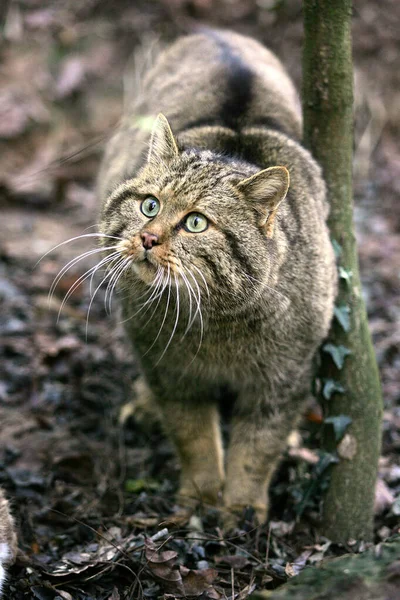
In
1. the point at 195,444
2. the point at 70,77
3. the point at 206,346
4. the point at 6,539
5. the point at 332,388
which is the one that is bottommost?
the point at 6,539

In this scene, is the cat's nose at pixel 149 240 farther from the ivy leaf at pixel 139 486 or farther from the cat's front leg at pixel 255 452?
the ivy leaf at pixel 139 486

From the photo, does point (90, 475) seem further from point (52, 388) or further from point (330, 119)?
point (330, 119)

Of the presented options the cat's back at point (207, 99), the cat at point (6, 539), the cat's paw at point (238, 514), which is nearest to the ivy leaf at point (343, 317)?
the cat's back at point (207, 99)

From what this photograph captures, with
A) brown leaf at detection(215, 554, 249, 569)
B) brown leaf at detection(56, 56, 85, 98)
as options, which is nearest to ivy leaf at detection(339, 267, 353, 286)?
brown leaf at detection(215, 554, 249, 569)

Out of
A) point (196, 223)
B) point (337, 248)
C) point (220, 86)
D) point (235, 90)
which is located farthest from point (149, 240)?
point (220, 86)

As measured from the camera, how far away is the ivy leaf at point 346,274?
4410mm

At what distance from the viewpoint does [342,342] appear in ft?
14.3

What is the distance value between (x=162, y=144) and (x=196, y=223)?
569 millimetres

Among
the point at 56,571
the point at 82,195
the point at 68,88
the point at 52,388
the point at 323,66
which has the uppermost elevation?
the point at 68,88

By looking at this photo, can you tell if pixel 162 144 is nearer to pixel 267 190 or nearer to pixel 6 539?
pixel 267 190

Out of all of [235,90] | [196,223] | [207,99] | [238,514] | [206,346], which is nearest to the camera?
[196,223]

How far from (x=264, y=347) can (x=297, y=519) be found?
3.60ft

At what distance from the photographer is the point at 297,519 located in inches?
175

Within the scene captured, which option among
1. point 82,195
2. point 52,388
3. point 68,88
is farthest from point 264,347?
point 68,88
